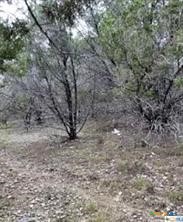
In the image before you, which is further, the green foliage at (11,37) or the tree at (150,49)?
the tree at (150,49)

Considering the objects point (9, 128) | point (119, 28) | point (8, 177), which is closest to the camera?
point (8, 177)

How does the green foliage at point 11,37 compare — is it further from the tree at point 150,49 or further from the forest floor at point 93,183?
the forest floor at point 93,183

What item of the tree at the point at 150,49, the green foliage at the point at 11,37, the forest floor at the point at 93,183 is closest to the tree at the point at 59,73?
the tree at the point at 150,49

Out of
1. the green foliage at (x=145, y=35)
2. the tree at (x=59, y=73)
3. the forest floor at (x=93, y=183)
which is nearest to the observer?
the forest floor at (x=93, y=183)

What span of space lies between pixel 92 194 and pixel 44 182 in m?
0.95

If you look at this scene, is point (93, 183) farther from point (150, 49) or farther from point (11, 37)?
point (150, 49)

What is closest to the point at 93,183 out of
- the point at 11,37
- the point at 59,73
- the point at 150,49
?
the point at 11,37

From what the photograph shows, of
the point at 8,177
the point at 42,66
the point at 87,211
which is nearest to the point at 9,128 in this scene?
the point at 42,66

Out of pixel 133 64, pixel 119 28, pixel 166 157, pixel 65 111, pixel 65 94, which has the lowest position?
pixel 166 157

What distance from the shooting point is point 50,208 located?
306cm

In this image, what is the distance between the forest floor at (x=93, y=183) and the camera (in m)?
2.92

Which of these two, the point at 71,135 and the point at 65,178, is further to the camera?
the point at 71,135

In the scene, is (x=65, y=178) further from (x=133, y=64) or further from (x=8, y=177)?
(x=133, y=64)

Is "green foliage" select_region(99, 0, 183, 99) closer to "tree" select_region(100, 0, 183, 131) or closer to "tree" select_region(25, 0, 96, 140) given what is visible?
"tree" select_region(100, 0, 183, 131)
